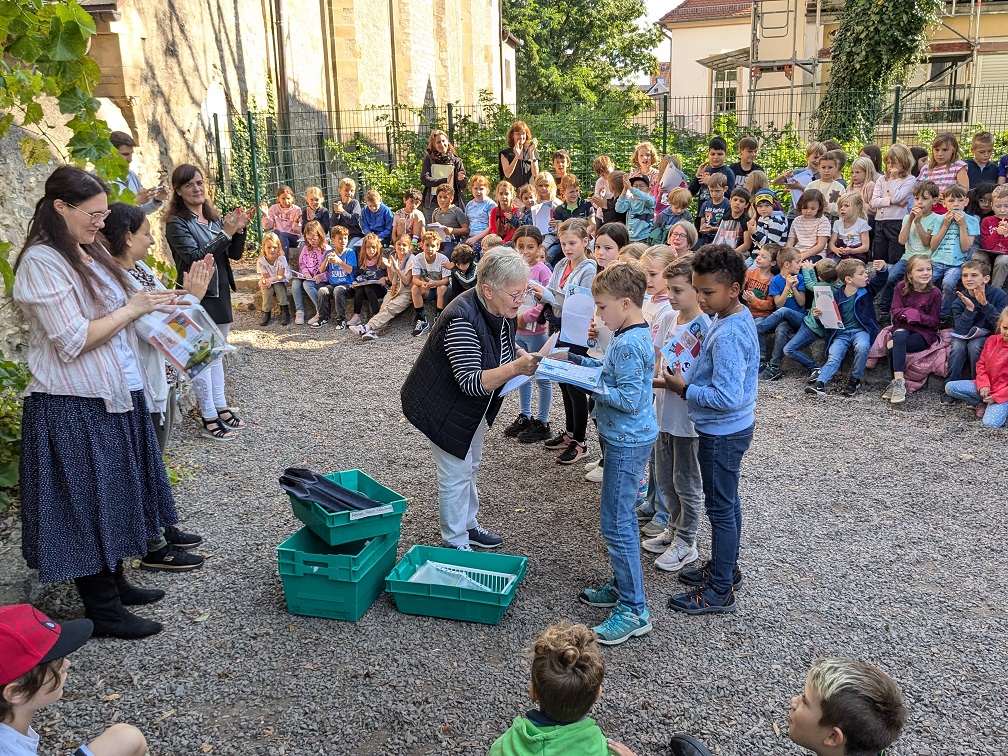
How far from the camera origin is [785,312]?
28.6 feet

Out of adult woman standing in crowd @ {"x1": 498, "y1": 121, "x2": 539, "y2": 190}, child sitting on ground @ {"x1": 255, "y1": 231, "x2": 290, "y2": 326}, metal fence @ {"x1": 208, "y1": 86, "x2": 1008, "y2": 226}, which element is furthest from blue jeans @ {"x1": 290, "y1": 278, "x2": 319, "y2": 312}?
metal fence @ {"x1": 208, "y1": 86, "x2": 1008, "y2": 226}

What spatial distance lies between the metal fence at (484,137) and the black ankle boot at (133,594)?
418 inches

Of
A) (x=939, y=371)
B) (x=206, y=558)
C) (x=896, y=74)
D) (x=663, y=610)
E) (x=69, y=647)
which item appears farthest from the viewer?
(x=896, y=74)

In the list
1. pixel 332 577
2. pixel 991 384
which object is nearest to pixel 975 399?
pixel 991 384

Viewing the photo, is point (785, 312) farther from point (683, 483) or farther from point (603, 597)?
point (603, 597)

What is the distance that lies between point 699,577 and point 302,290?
812cm

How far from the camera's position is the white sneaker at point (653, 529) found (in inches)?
209

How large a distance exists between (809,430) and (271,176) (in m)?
11.5

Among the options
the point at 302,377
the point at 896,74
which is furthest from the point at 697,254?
the point at 896,74

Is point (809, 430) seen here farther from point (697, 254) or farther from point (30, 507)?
point (30, 507)

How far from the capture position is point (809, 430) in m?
7.16

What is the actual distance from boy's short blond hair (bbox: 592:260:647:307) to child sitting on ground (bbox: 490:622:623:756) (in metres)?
1.69

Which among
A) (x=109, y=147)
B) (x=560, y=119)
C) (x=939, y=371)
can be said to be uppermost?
(x=560, y=119)

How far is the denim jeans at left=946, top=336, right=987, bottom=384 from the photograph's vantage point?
25.2ft
